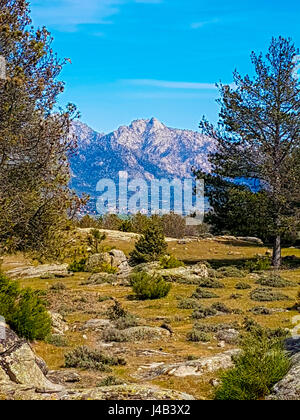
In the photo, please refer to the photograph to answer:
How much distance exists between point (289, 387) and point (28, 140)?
9821 mm

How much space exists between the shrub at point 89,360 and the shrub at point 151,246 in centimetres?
2167

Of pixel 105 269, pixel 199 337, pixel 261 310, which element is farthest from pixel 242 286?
pixel 199 337

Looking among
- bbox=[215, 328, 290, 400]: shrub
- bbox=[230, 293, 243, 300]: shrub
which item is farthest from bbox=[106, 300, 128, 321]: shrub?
bbox=[215, 328, 290, 400]: shrub

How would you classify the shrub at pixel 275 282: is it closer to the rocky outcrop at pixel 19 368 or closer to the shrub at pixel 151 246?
the shrub at pixel 151 246

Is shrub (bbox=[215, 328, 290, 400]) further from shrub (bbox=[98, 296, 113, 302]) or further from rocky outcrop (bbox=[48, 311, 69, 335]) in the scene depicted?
shrub (bbox=[98, 296, 113, 302])

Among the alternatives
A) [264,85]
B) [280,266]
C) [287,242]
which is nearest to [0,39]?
[264,85]

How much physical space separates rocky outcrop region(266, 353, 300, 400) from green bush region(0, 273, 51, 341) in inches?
274

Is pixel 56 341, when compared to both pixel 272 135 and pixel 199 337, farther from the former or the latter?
pixel 272 135

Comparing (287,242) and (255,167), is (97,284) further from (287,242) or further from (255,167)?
(287,242)

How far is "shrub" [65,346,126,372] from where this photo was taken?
33.4 feet

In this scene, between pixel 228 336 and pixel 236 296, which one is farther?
pixel 236 296

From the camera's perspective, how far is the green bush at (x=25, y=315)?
38.4ft

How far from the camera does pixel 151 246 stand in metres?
33.1

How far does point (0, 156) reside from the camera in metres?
13.0
